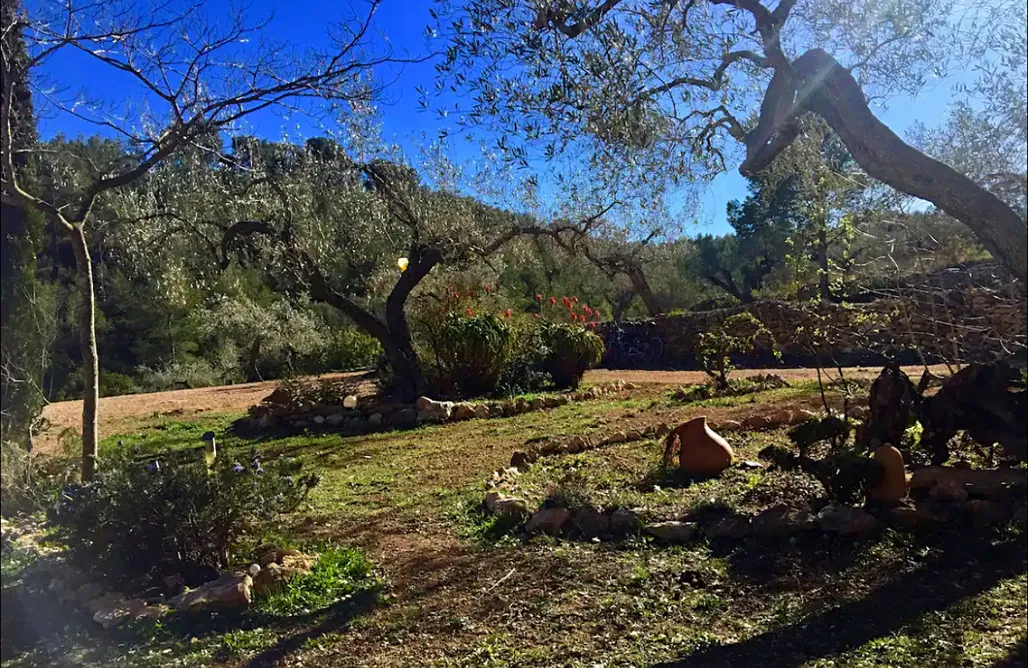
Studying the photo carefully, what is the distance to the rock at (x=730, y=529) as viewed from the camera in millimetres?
3723

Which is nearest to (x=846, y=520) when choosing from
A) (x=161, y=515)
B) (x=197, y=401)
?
(x=161, y=515)

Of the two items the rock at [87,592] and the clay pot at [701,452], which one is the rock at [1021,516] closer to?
the clay pot at [701,452]

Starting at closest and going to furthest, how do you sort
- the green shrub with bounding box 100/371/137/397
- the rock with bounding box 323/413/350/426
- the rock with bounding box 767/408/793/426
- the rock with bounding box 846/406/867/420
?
1. the rock with bounding box 846/406/867/420
2. the rock with bounding box 767/408/793/426
3. the rock with bounding box 323/413/350/426
4. the green shrub with bounding box 100/371/137/397

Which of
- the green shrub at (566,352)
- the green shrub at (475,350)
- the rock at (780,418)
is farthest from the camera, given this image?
the green shrub at (566,352)

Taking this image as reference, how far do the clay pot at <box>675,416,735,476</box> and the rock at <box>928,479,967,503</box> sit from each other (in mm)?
1358

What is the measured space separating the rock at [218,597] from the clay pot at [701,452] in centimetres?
275

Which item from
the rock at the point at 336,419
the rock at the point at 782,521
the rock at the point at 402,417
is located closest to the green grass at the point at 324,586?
the rock at the point at 782,521

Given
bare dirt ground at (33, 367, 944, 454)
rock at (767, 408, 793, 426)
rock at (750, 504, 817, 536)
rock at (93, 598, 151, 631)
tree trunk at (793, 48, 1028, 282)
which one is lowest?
rock at (93, 598, 151, 631)

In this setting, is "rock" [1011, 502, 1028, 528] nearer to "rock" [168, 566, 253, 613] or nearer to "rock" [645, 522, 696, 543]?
"rock" [645, 522, 696, 543]

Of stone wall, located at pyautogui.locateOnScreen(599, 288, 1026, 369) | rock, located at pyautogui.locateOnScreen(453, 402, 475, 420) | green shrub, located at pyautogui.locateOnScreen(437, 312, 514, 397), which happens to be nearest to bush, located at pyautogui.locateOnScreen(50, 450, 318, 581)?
stone wall, located at pyautogui.locateOnScreen(599, 288, 1026, 369)

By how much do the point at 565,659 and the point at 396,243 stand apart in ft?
26.3

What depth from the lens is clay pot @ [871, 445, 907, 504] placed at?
11.9ft

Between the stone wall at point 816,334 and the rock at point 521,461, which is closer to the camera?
the stone wall at point 816,334

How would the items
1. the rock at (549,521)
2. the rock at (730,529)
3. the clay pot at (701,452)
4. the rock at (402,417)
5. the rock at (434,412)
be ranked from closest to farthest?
1. the rock at (730,529)
2. the rock at (549,521)
3. the clay pot at (701,452)
4. the rock at (434,412)
5. the rock at (402,417)
